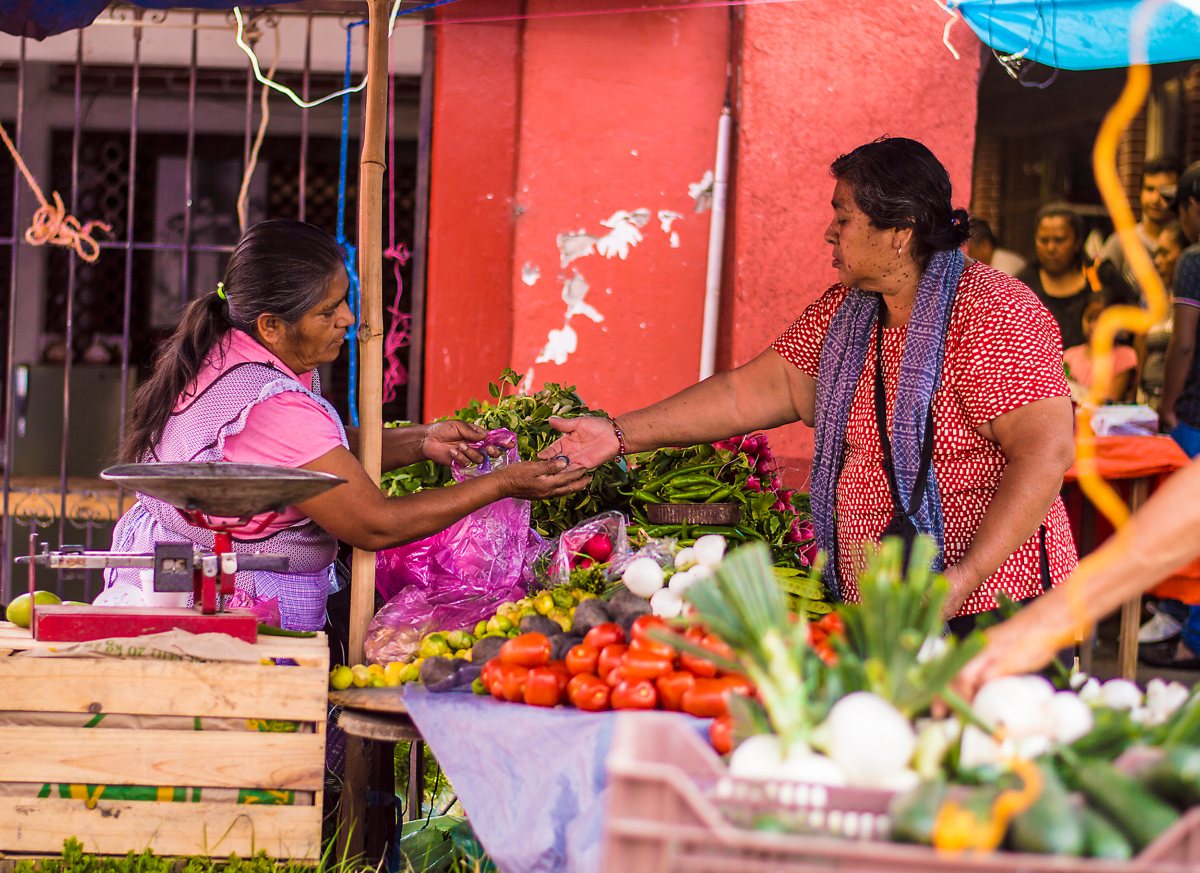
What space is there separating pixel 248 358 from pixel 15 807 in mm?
1160

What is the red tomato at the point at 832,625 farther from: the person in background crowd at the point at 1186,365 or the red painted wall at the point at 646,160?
the person in background crowd at the point at 1186,365

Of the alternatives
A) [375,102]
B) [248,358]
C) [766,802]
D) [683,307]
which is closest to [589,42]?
[683,307]

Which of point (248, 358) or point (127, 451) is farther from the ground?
point (248, 358)

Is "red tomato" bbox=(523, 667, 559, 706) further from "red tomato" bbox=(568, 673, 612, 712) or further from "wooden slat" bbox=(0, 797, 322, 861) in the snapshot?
"wooden slat" bbox=(0, 797, 322, 861)

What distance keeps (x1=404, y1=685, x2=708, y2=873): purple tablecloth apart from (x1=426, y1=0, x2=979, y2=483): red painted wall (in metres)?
2.68

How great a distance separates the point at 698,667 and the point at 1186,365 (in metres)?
4.34

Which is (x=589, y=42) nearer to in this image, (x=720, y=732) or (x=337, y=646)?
(x=337, y=646)

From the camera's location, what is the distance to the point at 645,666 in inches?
97.3

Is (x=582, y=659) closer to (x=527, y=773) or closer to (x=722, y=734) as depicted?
(x=527, y=773)

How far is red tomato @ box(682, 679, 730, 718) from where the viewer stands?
7.77 ft

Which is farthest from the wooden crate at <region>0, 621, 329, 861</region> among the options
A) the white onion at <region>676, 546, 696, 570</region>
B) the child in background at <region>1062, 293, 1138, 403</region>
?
the child in background at <region>1062, 293, 1138, 403</region>

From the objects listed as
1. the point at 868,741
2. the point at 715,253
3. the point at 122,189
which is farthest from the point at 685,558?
the point at 122,189

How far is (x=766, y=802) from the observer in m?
1.52

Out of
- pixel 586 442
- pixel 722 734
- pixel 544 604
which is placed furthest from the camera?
pixel 586 442
